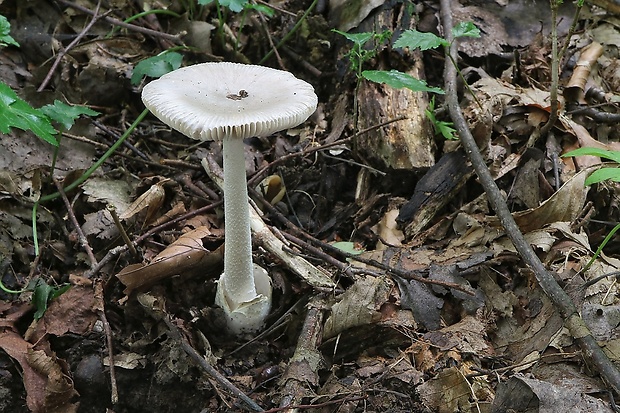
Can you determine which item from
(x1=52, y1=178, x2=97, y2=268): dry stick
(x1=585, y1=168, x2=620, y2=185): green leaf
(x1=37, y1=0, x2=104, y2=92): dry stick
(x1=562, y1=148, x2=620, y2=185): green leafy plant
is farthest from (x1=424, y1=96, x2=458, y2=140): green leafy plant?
(x1=37, y1=0, x2=104, y2=92): dry stick

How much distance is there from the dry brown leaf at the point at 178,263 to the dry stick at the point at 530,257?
1.62 m

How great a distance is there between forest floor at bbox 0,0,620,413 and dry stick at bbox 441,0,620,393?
0.02m

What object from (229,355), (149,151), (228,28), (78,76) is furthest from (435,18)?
(229,355)

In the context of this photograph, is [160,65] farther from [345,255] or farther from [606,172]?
[606,172]

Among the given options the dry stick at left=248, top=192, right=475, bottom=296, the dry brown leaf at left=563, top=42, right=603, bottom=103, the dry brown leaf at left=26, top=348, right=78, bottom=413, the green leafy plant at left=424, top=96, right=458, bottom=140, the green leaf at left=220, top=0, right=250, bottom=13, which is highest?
the green leaf at left=220, top=0, right=250, bottom=13

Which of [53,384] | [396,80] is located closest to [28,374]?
[53,384]

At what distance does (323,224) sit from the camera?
3.64m

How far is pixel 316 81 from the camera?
4.33 metres

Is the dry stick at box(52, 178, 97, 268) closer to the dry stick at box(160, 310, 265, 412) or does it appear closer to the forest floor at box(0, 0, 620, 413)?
the forest floor at box(0, 0, 620, 413)

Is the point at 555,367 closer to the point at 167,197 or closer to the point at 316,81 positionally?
the point at 167,197

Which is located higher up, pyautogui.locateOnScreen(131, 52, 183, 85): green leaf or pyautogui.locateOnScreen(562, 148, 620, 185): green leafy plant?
pyautogui.locateOnScreen(562, 148, 620, 185): green leafy plant

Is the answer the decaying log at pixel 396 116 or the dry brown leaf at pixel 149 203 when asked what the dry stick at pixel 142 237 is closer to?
the dry brown leaf at pixel 149 203

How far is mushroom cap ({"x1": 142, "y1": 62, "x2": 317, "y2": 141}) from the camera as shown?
2170 mm

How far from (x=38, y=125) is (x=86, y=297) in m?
0.94
